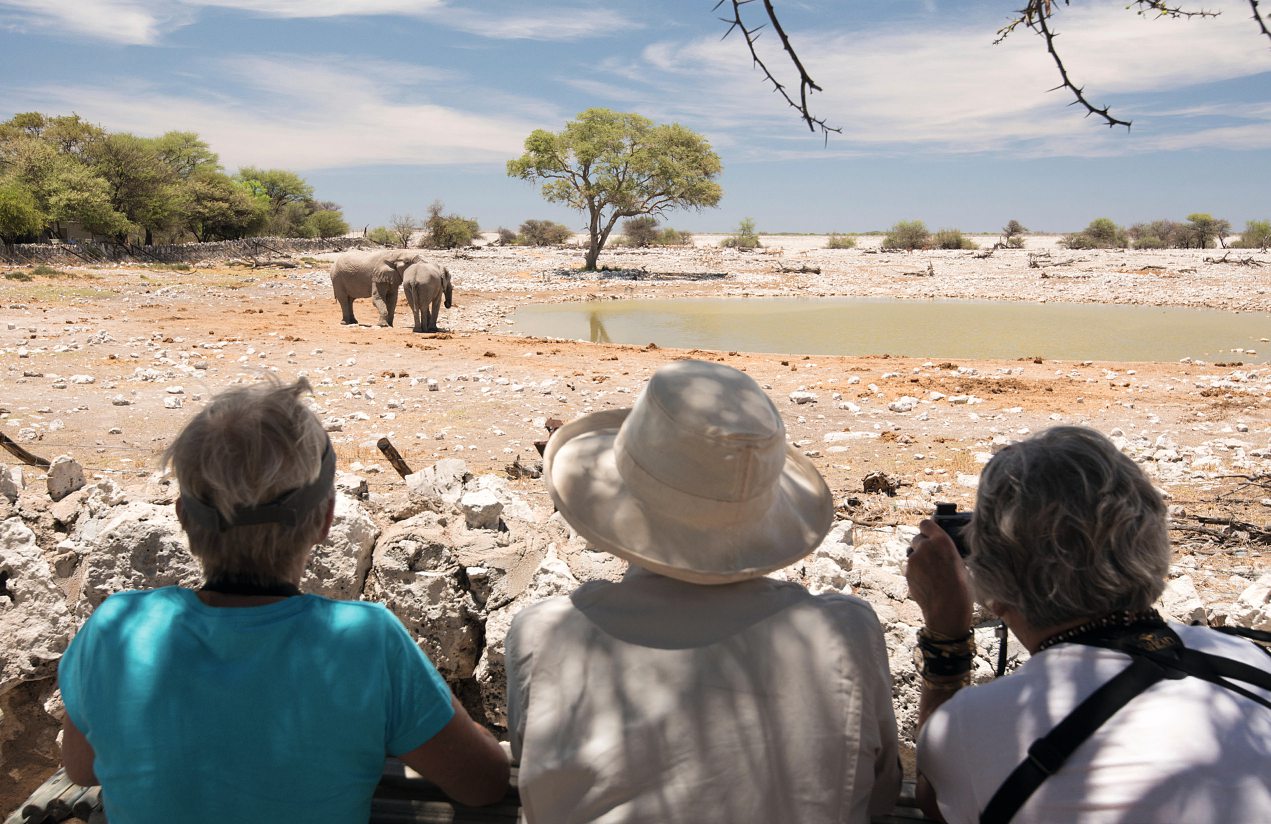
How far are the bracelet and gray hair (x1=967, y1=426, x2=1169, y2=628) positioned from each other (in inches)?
10.8

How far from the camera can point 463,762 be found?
5.46 ft

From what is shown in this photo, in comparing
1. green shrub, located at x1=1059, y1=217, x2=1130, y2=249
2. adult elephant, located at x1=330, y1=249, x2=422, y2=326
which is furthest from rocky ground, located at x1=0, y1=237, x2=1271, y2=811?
green shrub, located at x1=1059, y1=217, x2=1130, y2=249

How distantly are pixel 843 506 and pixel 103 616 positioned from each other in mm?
4573

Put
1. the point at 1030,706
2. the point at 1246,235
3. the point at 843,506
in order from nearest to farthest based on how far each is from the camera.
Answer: the point at 1030,706, the point at 843,506, the point at 1246,235

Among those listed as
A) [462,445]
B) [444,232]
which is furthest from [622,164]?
[462,445]

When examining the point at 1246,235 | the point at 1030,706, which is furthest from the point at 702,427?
the point at 1246,235

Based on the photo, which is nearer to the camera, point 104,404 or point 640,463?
point 640,463

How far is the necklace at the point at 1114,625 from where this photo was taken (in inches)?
59.6

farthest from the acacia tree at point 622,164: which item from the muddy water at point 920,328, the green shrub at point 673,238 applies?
the green shrub at point 673,238

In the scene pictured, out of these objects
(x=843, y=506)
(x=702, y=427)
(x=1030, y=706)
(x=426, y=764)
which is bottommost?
(x=843, y=506)

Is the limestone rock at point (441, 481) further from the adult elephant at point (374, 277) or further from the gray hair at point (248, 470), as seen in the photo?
the adult elephant at point (374, 277)

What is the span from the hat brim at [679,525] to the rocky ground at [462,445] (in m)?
1.55

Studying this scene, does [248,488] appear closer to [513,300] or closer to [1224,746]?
[1224,746]

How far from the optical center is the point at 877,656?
1.56 metres
